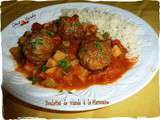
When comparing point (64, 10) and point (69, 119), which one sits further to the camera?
point (64, 10)

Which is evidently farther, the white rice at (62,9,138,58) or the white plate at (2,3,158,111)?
the white rice at (62,9,138,58)

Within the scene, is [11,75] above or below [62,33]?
below

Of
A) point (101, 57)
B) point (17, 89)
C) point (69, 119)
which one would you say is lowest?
point (69, 119)

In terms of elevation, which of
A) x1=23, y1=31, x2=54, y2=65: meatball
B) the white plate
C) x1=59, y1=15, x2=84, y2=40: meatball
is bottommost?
the white plate

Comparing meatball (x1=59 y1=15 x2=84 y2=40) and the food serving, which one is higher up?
meatball (x1=59 y1=15 x2=84 y2=40)

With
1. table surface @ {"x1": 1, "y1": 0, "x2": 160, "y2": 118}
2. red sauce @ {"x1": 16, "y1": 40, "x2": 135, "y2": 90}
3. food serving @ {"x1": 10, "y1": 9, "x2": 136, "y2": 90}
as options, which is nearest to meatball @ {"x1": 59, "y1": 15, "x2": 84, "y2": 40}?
food serving @ {"x1": 10, "y1": 9, "x2": 136, "y2": 90}

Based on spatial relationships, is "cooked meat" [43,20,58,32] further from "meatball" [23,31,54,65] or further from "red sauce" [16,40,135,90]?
"red sauce" [16,40,135,90]

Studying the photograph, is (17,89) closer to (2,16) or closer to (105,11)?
(2,16)

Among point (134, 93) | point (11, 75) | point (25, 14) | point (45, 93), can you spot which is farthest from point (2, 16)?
point (134, 93)

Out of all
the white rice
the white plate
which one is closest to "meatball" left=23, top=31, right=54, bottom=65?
the white plate
